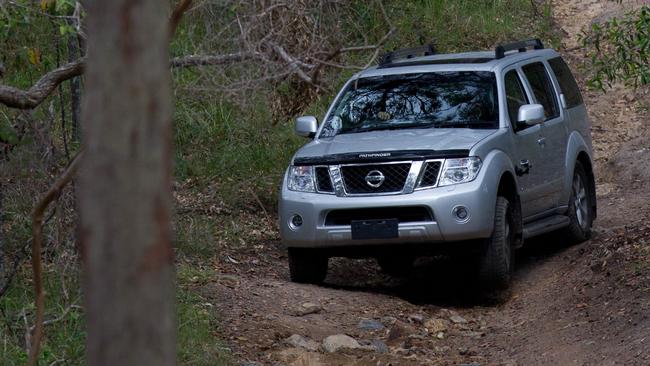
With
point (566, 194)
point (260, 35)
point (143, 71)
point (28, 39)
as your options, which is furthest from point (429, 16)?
point (143, 71)

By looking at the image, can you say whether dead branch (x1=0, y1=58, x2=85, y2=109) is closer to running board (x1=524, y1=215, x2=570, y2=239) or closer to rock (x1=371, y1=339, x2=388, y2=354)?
rock (x1=371, y1=339, x2=388, y2=354)

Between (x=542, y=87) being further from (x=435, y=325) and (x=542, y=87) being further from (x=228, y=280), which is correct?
(x=228, y=280)

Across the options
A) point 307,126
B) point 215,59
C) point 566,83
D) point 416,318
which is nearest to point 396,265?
point 307,126

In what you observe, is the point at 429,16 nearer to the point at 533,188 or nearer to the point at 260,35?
the point at 533,188

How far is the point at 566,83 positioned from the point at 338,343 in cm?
451

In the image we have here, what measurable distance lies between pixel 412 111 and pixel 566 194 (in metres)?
1.72

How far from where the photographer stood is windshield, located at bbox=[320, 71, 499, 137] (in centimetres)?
962

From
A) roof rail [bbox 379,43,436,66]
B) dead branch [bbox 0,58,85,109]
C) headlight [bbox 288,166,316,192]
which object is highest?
dead branch [bbox 0,58,85,109]

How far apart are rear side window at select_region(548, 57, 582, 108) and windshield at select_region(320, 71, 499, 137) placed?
147 centimetres

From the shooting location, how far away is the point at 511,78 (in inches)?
399

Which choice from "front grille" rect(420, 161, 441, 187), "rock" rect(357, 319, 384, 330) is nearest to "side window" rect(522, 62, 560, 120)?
"front grille" rect(420, 161, 441, 187)

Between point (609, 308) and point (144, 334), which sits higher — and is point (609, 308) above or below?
below

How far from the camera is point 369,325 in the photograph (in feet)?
27.6

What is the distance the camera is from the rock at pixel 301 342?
7.70 meters
